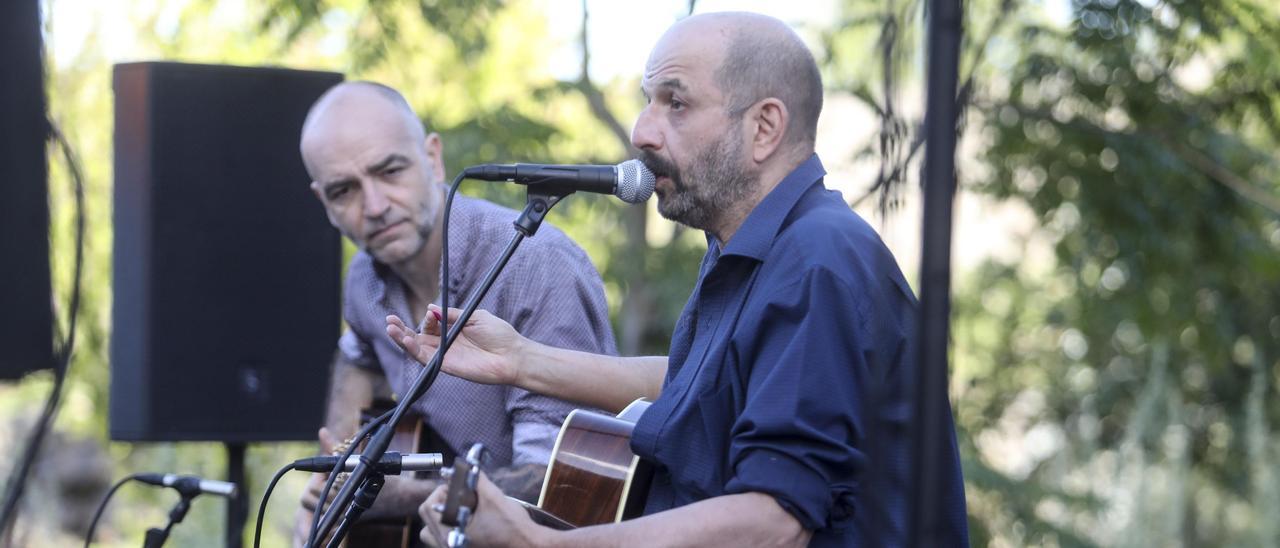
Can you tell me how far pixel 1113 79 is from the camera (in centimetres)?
574

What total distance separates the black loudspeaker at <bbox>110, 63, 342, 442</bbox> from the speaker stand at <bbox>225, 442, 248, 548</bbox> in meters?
0.13

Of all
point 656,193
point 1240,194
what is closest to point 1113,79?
point 1240,194

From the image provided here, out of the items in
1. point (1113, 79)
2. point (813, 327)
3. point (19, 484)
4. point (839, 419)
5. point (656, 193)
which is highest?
point (1113, 79)

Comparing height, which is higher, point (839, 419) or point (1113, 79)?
point (1113, 79)

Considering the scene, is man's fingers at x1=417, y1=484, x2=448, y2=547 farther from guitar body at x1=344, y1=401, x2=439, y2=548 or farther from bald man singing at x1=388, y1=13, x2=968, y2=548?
guitar body at x1=344, y1=401, x2=439, y2=548

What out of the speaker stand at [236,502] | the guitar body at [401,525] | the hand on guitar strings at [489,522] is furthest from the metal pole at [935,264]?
the speaker stand at [236,502]

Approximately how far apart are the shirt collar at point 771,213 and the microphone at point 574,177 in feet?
0.57

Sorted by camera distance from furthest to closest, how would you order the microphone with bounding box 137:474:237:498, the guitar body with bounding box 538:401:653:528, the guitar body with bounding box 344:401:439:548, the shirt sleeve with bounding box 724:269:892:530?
the guitar body with bounding box 344:401:439:548 < the microphone with bounding box 137:474:237:498 < the guitar body with bounding box 538:401:653:528 < the shirt sleeve with bounding box 724:269:892:530

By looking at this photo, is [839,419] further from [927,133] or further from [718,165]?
[927,133]

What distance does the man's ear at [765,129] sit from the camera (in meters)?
2.24

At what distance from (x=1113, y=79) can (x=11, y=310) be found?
4640 millimetres

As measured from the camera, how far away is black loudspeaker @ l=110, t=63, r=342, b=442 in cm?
394

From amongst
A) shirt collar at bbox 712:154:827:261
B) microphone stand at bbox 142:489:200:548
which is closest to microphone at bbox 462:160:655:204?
shirt collar at bbox 712:154:827:261

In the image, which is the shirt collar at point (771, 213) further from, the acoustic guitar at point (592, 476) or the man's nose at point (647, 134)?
the acoustic guitar at point (592, 476)
